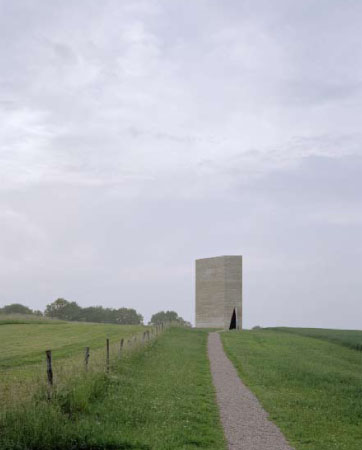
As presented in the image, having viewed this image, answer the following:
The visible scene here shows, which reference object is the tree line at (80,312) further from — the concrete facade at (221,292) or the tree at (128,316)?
the concrete facade at (221,292)

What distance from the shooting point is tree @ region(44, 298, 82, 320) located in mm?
138625

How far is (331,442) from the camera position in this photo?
12117 mm

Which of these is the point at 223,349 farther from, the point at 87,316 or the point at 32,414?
the point at 87,316

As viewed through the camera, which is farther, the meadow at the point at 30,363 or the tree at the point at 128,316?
the tree at the point at 128,316

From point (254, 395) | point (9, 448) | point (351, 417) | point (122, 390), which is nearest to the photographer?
point (9, 448)

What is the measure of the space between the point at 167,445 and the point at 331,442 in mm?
3666

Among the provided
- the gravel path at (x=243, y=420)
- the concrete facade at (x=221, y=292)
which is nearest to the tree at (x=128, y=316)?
the concrete facade at (x=221, y=292)

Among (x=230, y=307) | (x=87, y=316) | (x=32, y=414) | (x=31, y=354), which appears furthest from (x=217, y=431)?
(x=87, y=316)

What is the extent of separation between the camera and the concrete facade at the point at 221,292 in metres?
68.9

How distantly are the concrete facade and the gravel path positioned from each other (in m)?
46.7

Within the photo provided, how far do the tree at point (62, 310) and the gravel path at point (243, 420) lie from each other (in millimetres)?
121205

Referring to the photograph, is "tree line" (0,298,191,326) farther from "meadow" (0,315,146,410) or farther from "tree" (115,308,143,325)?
"meadow" (0,315,146,410)

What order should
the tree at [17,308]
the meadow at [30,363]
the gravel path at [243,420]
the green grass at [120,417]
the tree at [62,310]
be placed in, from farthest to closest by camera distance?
the tree at [62,310] → the tree at [17,308] → the meadow at [30,363] → the gravel path at [243,420] → the green grass at [120,417]

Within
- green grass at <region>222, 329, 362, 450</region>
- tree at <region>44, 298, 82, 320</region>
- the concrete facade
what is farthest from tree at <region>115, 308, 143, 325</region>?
green grass at <region>222, 329, 362, 450</region>
